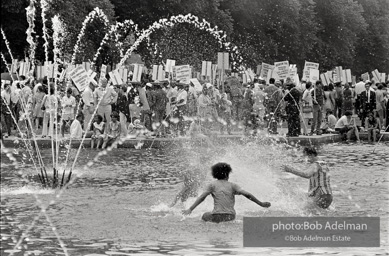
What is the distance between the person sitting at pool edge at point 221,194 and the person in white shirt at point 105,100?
1599 centimetres

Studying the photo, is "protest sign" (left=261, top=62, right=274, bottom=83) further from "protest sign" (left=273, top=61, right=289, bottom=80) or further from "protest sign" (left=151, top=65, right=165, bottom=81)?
"protest sign" (left=151, top=65, right=165, bottom=81)

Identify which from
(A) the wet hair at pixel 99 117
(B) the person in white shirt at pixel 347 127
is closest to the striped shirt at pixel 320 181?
(A) the wet hair at pixel 99 117

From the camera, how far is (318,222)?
12039 mm

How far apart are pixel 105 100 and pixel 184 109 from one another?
2.00 m

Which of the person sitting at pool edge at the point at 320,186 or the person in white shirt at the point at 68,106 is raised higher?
the person in white shirt at the point at 68,106

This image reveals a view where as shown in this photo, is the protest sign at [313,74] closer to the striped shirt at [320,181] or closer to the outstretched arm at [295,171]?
the striped shirt at [320,181]

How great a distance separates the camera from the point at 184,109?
30328 millimetres

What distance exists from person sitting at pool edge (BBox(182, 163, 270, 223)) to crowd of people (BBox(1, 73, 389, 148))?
1432cm

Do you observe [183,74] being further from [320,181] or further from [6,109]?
[320,181]

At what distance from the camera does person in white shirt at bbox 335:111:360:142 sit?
97.3 ft

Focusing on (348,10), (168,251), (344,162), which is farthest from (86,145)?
(348,10)

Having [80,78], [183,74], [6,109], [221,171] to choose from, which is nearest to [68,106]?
[80,78]

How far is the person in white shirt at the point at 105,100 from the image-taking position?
2978 cm

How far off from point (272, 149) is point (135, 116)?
5380 mm
